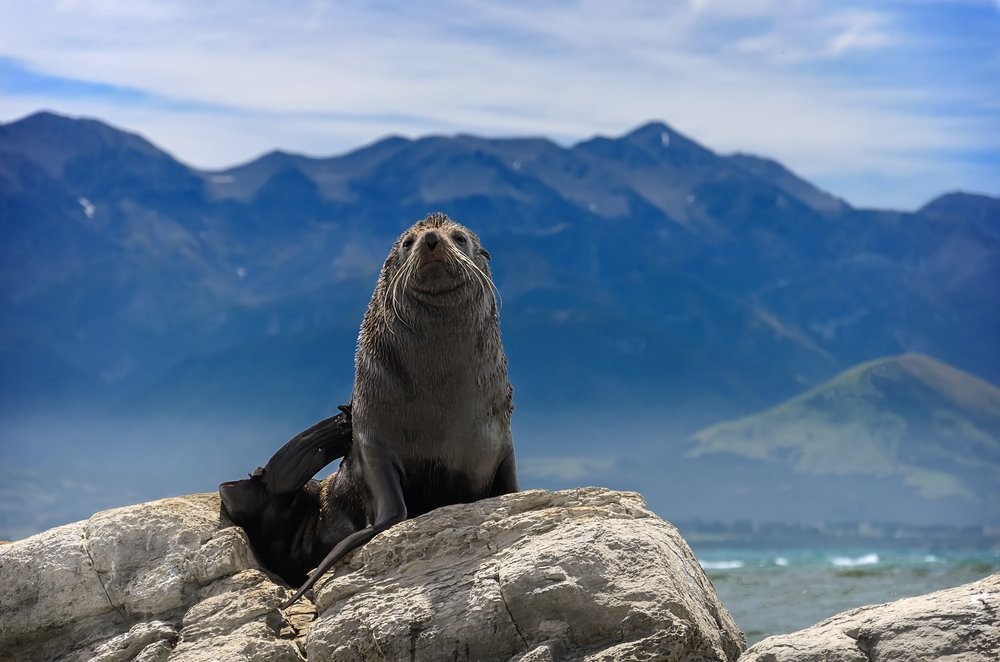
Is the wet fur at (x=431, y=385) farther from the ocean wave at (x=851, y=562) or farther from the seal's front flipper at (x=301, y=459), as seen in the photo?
the ocean wave at (x=851, y=562)

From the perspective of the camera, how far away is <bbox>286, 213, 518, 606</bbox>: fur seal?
9.53m

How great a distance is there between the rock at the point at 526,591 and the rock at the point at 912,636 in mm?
575

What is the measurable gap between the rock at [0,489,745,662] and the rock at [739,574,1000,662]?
0.57 meters

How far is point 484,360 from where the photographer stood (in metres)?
9.76

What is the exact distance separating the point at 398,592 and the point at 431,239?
8.02ft

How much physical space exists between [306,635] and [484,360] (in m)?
2.38

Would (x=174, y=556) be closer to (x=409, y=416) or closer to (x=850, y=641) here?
(x=409, y=416)

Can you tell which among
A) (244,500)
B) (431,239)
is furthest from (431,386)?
(244,500)

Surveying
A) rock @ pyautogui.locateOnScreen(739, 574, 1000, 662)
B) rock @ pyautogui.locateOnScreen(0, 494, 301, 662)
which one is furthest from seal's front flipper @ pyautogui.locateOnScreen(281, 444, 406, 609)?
rock @ pyautogui.locateOnScreen(739, 574, 1000, 662)

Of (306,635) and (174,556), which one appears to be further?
(174,556)

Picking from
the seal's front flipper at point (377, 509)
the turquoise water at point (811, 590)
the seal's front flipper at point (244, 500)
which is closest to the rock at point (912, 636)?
the seal's front flipper at point (377, 509)

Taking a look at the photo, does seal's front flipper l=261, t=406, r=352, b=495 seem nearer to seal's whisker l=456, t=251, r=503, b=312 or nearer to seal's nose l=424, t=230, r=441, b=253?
seal's whisker l=456, t=251, r=503, b=312

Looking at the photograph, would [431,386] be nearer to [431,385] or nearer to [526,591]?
[431,385]

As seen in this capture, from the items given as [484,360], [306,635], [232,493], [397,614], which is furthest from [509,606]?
[232,493]
